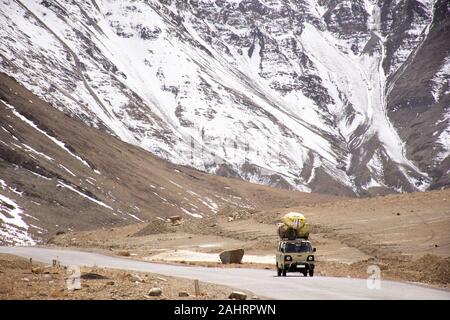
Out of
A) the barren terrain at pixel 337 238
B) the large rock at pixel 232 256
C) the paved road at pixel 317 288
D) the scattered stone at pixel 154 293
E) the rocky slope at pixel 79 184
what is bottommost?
the scattered stone at pixel 154 293

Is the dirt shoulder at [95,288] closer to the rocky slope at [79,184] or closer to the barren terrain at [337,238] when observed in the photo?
the barren terrain at [337,238]

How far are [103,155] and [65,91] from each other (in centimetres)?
5559

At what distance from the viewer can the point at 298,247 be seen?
29.2 meters

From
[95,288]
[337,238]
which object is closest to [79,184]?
[337,238]

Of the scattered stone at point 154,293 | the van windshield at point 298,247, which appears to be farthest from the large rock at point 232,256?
the scattered stone at point 154,293

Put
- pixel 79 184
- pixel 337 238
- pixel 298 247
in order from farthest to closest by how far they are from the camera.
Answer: pixel 79 184, pixel 337 238, pixel 298 247

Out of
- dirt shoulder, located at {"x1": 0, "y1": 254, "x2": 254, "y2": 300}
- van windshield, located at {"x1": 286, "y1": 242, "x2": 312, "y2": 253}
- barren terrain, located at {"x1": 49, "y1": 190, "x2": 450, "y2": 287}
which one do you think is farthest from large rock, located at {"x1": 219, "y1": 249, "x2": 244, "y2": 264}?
dirt shoulder, located at {"x1": 0, "y1": 254, "x2": 254, "y2": 300}

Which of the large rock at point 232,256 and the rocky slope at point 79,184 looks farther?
the rocky slope at point 79,184

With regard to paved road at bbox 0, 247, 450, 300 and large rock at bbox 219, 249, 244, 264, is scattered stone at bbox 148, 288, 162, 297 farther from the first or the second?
large rock at bbox 219, 249, 244, 264

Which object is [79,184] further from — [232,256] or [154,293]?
[154,293]

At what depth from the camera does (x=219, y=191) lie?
529 feet

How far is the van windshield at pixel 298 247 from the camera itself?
2909 cm

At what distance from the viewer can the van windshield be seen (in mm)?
29094
